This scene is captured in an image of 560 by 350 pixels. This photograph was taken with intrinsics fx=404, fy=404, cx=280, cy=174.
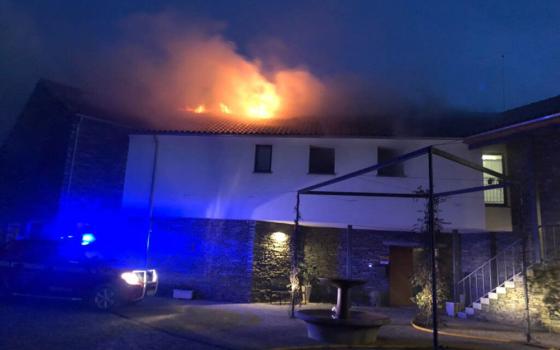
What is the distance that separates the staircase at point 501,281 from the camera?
12.4 m

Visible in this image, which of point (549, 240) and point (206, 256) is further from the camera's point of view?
point (206, 256)

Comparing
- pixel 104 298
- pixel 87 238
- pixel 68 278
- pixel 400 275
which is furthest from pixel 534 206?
pixel 87 238

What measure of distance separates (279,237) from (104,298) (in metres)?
6.75

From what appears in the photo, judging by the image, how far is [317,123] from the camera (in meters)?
17.5

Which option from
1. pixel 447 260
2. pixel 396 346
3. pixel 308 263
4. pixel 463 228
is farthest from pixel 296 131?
pixel 396 346

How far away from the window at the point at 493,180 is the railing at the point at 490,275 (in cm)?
165

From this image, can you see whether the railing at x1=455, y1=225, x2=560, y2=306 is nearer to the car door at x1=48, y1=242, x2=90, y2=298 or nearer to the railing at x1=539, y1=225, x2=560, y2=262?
the railing at x1=539, y1=225, x2=560, y2=262

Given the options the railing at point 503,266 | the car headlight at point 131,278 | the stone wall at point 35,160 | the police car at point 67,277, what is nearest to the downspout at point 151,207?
the stone wall at point 35,160

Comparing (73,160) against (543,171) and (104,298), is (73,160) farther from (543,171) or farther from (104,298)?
(543,171)

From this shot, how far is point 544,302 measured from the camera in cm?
1130

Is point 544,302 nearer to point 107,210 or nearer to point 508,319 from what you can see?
point 508,319

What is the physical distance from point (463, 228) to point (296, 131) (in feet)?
22.9

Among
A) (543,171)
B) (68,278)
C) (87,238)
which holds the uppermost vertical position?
(543,171)

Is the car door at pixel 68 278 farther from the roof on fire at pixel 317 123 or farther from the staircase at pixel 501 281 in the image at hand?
the staircase at pixel 501 281
